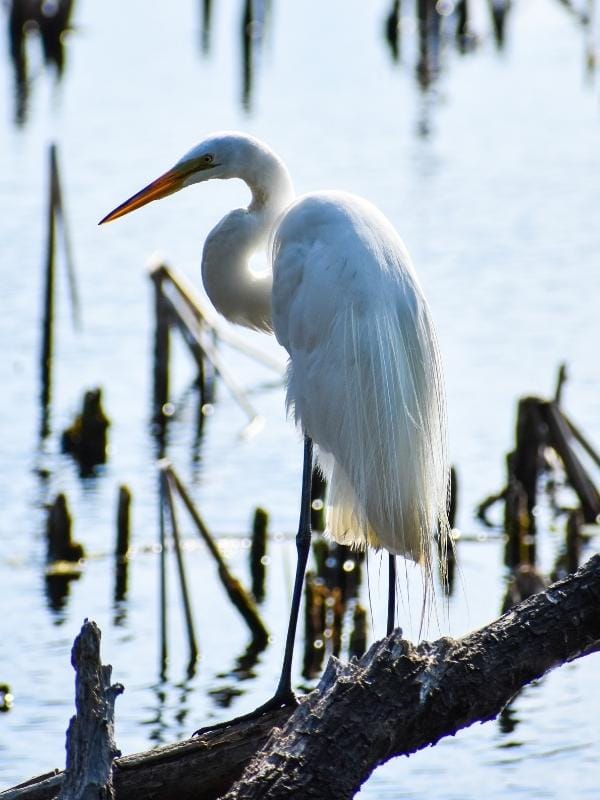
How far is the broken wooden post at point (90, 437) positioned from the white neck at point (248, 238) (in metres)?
5.75

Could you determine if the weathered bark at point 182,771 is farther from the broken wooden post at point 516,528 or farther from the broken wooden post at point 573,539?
the broken wooden post at point 516,528

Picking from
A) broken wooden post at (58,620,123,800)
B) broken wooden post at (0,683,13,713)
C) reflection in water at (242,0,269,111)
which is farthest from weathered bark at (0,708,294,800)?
reflection in water at (242,0,269,111)

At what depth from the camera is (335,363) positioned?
5.59m

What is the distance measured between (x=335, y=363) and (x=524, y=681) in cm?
152

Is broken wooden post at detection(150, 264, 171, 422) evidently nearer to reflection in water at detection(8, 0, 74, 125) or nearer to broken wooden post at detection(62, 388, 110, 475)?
broken wooden post at detection(62, 388, 110, 475)

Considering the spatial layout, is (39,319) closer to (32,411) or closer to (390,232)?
(32,411)

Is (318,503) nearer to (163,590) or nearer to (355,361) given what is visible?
(163,590)

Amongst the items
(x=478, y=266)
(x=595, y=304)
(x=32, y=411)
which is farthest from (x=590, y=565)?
(x=478, y=266)

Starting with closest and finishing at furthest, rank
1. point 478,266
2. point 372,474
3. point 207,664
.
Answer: point 372,474 < point 207,664 < point 478,266

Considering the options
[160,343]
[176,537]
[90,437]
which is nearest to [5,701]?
[176,537]

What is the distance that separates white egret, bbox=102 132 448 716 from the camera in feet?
18.0

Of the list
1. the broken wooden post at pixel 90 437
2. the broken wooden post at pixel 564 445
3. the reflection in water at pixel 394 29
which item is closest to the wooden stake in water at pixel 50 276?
the broken wooden post at pixel 90 437

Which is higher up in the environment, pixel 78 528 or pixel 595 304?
pixel 595 304

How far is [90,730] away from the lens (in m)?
3.86
